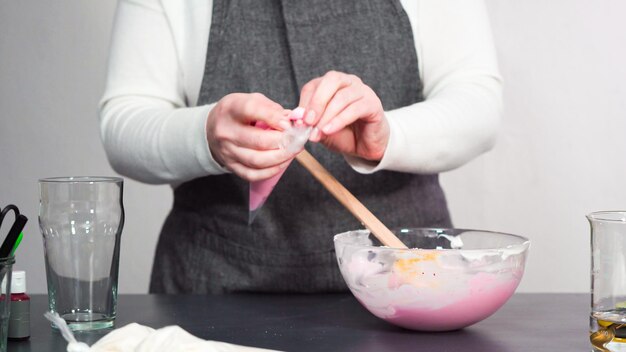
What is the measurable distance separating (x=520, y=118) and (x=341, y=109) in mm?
1388

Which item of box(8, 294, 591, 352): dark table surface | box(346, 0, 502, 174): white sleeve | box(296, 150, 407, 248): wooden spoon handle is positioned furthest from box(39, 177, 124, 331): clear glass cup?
box(346, 0, 502, 174): white sleeve

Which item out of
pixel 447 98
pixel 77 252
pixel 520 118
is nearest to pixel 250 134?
pixel 77 252

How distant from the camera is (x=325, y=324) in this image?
38.8 inches

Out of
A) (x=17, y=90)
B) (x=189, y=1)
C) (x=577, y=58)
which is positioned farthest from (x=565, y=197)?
(x=17, y=90)

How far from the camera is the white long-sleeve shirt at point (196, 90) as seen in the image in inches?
48.2

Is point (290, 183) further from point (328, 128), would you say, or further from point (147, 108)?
point (328, 128)

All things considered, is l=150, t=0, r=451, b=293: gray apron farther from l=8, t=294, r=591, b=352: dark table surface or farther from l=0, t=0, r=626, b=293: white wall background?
l=0, t=0, r=626, b=293: white wall background

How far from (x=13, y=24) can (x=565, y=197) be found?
1.60 metres

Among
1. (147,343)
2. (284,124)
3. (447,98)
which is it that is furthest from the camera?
(447,98)

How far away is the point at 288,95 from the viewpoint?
139cm

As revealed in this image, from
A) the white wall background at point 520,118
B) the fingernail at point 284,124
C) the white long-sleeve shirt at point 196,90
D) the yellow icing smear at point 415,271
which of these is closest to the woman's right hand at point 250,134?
the fingernail at point 284,124

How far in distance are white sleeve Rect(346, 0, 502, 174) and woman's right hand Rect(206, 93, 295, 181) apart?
170 mm

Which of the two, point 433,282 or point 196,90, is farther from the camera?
point 196,90

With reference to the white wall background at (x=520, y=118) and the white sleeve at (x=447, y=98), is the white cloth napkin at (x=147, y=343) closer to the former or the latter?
the white sleeve at (x=447, y=98)
